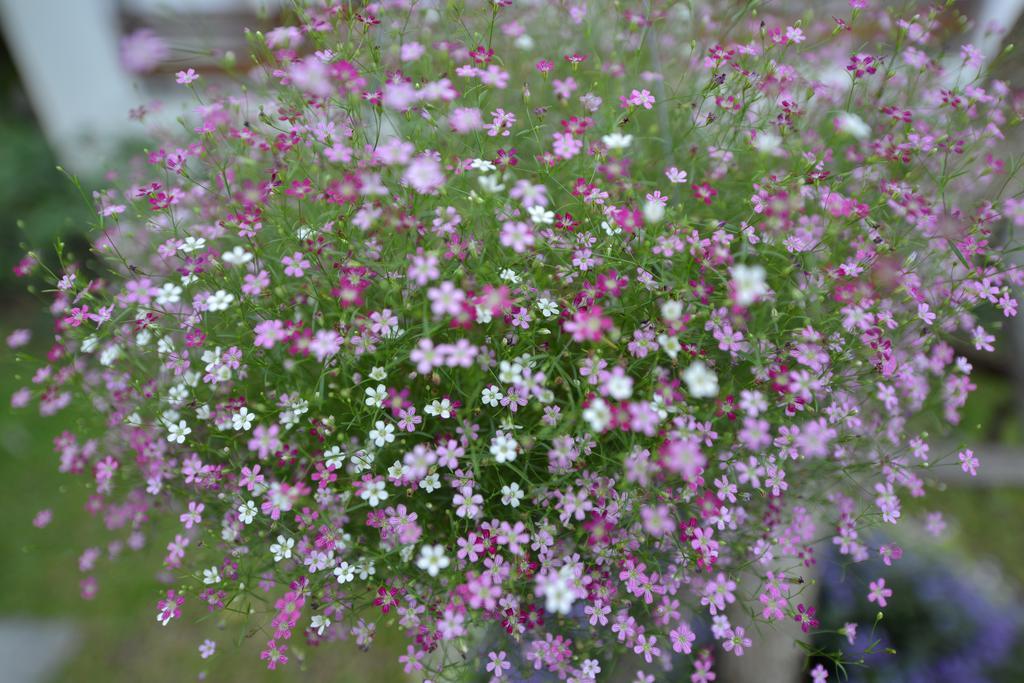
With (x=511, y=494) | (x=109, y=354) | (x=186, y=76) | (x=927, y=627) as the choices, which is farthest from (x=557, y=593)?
(x=927, y=627)

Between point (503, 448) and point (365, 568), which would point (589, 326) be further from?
point (365, 568)

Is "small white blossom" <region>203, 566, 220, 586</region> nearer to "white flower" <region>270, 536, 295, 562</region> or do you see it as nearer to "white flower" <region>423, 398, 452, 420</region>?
"white flower" <region>270, 536, 295, 562</region>

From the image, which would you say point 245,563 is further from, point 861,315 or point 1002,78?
point 1002,78

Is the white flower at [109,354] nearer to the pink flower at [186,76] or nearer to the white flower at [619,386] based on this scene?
the pink flower at [186,76]

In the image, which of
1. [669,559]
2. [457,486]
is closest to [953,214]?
[669,559]

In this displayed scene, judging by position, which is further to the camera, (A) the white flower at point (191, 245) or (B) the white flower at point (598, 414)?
(A) the white flower at point (191, 245)

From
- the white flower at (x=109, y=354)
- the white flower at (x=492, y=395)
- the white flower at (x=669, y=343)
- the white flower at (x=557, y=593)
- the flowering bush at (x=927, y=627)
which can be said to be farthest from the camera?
the flowering bush at (x=927, y=627)

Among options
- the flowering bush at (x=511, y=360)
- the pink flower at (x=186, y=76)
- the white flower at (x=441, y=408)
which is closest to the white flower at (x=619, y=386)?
the flowering bush at (x=511, y=360)
